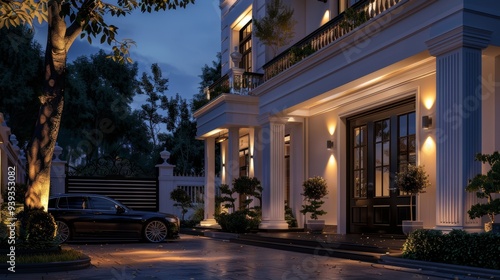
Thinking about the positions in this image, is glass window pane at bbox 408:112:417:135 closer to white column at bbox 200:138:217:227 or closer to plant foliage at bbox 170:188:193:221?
white column at bbox 200:138:217:227

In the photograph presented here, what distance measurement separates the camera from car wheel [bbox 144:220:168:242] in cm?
1557

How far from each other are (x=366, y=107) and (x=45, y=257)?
8754 mm

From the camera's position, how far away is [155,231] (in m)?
15.7

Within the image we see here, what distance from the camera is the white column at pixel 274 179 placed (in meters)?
16.8

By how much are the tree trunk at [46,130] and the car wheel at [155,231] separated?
553cm

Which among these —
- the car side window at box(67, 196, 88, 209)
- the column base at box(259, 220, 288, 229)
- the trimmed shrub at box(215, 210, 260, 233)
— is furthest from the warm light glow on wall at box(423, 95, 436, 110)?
the car side window at box(67, 196, 88, 209)

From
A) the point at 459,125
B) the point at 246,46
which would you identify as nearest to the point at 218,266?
the point at 459,125

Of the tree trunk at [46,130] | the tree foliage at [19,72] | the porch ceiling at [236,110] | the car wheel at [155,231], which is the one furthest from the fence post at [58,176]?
the tree trunk at [46,130]

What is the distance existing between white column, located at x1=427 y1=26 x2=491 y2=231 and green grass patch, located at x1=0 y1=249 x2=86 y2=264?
6098 millimetres

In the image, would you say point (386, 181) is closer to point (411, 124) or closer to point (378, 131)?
point (378, 131)

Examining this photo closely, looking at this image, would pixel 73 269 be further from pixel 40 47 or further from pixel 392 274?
pixel 40 47

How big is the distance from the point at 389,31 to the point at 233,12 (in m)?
12.1

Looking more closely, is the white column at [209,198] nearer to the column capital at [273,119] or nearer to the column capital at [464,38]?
the column capital at [273,119]

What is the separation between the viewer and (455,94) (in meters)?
9.26
